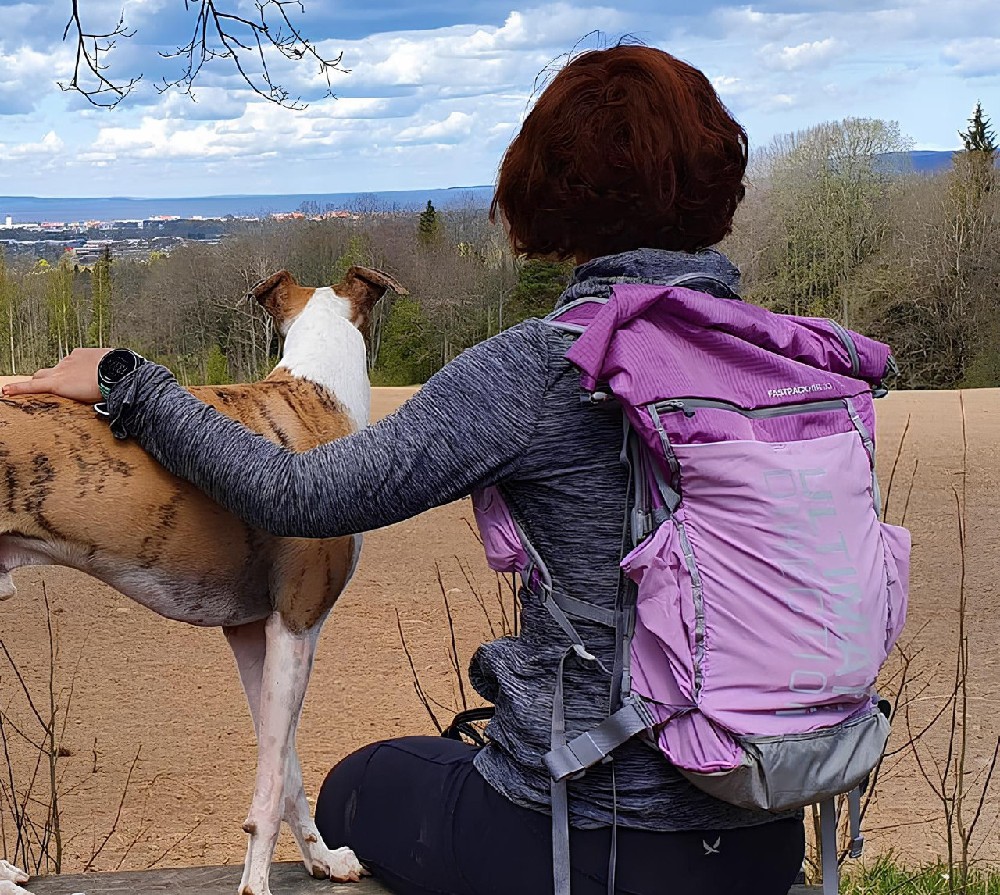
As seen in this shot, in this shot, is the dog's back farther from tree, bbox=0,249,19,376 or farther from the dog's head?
tree, bbox=0,249,19,376

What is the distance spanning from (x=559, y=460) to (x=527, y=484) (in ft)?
0.26

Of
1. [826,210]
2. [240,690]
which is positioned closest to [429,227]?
[826,210]

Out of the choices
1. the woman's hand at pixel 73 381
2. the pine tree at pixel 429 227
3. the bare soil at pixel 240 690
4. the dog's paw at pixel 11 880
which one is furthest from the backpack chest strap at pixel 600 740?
the pine tree at pixel 429 227

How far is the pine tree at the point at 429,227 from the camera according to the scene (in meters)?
21.7

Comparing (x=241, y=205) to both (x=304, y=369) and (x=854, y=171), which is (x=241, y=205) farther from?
(x=304, y=369)

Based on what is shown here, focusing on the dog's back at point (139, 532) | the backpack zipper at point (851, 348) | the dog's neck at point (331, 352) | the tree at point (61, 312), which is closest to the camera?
the backpack zipper at point (851, 348)

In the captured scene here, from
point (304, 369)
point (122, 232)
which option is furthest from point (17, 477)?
point (122, 232)

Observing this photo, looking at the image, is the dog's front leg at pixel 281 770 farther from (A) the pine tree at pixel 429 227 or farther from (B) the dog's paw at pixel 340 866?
(A) the pine tree at pixel 429 227

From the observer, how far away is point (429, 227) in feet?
76.2

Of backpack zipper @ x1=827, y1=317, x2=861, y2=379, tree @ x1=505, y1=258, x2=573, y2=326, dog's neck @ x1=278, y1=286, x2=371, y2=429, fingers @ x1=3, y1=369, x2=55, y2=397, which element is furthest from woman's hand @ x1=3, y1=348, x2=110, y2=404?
tree @ x1=505, y1=258, x2=573, y2=326

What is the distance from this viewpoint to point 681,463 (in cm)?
181

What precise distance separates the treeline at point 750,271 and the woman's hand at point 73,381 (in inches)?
357

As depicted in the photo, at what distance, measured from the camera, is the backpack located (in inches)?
71.1

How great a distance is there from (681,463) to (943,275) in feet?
107
